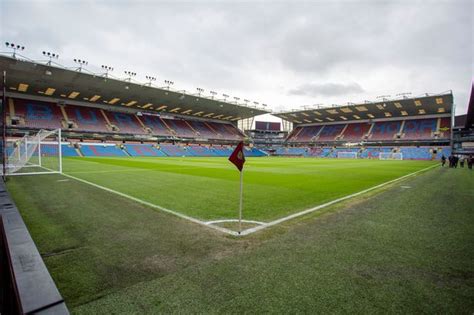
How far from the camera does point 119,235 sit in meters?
5.13

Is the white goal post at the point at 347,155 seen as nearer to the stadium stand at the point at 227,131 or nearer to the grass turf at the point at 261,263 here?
the stadium stand at the point at 227,131

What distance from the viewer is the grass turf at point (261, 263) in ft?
9.38

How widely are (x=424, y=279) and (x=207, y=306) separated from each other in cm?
301

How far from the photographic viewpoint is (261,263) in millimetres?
3867

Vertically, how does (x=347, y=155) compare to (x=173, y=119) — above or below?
below

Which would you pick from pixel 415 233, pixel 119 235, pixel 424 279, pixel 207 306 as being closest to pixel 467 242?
pixel 415 233

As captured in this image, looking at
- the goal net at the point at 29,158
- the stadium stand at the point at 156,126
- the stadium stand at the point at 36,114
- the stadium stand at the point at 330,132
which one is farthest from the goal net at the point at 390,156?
the stadium stand at the point at 36,114

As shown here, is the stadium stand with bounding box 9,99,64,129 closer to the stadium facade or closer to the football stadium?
the stadium facade

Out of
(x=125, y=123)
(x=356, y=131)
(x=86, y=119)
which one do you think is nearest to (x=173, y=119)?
(x=125, y=123)

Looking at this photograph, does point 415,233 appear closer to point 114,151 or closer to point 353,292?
point 353,292

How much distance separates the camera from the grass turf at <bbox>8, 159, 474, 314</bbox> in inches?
113

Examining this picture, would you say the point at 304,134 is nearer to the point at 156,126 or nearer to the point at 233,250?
the point at 156,126

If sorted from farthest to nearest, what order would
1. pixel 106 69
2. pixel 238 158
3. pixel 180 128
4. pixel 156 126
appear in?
1. pixel 180 128
2. pixel 156 126
3. pixel 106 69
4. pixel 238 158

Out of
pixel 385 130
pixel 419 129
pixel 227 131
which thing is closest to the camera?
pixel 419 129
